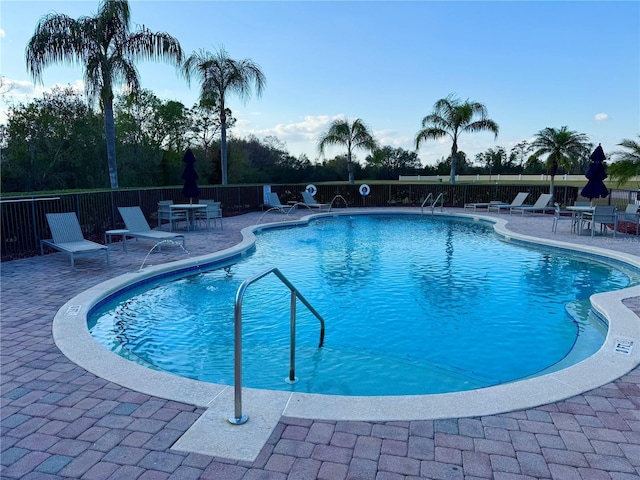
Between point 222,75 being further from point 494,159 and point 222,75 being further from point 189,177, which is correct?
point 494,159

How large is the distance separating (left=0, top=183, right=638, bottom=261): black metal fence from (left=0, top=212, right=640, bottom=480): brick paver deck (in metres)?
6.47

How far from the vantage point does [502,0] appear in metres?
12.9

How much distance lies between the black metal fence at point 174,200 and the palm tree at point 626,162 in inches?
98.2

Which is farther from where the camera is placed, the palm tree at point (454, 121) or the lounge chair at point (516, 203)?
the palm tree at point (454, 121)

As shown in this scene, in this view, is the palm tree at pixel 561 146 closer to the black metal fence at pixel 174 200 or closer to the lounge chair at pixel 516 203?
the black metal fence at pixel 174 200

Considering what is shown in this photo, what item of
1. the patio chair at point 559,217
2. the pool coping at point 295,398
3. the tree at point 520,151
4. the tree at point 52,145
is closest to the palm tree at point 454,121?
the patio chair at point 559,217

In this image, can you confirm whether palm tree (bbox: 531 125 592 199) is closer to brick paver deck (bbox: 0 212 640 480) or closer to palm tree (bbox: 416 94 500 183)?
palm tree (bbox: 416 94 500 183)

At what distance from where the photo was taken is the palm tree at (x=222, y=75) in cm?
2048

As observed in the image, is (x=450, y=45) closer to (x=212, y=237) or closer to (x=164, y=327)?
(x=212, y=237)

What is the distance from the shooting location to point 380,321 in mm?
6148

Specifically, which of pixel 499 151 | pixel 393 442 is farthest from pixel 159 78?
pixel 499 151

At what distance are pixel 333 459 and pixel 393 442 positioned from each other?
0.42m

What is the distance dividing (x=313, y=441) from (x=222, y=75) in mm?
20662

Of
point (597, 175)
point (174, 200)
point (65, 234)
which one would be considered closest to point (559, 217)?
point (597, 175)
